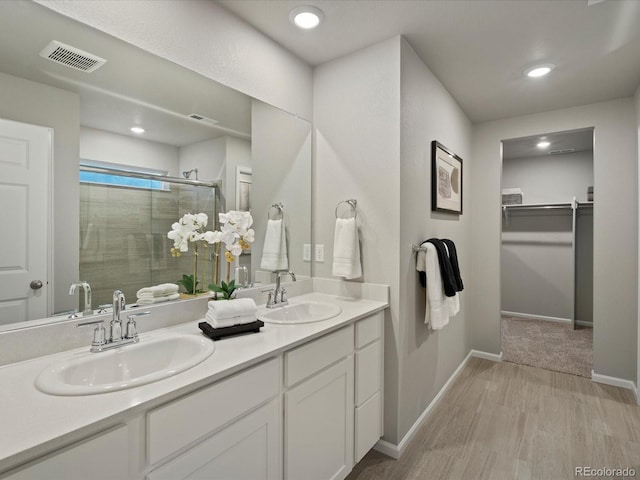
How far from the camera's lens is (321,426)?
4.94 ft

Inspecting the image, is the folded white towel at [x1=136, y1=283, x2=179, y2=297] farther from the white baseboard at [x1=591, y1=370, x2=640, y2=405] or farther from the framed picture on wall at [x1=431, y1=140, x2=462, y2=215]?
the white baseboard at [x1=591, y1=370, x2=640, y2=405]

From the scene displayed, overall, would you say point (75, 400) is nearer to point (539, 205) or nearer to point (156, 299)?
point (156, 299)

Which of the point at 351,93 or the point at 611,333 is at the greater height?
the point at 351,93

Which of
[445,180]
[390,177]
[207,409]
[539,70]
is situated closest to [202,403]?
[207,409]

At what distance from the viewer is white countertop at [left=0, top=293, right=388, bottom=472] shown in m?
0.72

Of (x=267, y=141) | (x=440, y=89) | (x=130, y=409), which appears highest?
(x=440, y=89)

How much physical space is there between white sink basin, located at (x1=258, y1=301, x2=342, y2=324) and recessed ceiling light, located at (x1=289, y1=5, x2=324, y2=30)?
1.57 m

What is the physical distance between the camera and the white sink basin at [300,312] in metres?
1.83

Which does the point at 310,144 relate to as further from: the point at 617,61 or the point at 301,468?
the point at 617,61

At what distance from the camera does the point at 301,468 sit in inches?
55.1

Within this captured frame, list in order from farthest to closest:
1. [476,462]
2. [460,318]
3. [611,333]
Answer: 1. [460,318]
2. [611,333]
3. [476,462]

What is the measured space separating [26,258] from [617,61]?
3.39 m

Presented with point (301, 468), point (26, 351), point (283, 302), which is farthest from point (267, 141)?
point (301, 468)
